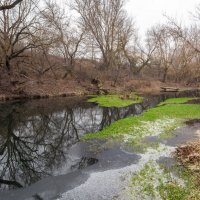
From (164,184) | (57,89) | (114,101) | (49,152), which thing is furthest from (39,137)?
(57,89)

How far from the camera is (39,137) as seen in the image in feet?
44.6

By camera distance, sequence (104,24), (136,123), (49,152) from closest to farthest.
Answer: (49,152)
(136,123)
(104,24)

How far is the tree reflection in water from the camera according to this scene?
8.94 m

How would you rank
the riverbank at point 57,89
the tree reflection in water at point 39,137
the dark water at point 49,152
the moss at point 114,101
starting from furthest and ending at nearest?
the riverbank at point 57,89 → the moss at point 114,101 → the tree reflection in water at point 39,137 → the dark water at point 49,152

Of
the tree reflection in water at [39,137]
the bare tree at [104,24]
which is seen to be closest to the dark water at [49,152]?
the tree reflection in water at [39,137]

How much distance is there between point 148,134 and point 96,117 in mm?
6927

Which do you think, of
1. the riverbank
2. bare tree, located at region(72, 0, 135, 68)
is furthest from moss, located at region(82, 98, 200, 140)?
bare tree, located at region(72, 0, 135, 68)

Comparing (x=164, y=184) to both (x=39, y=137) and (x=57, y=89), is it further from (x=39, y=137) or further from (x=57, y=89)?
(x=57, y=89)

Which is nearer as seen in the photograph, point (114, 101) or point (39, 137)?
point (39, 137)

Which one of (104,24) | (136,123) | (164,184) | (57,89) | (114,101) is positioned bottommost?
(164,184)

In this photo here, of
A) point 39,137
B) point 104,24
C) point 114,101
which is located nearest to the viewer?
point 39,137

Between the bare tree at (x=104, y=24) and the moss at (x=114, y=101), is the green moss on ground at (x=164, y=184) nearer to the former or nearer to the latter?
the moss at (x=114, y=101)

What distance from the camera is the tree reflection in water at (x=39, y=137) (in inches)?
352

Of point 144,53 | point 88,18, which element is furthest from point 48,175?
point 144,53
